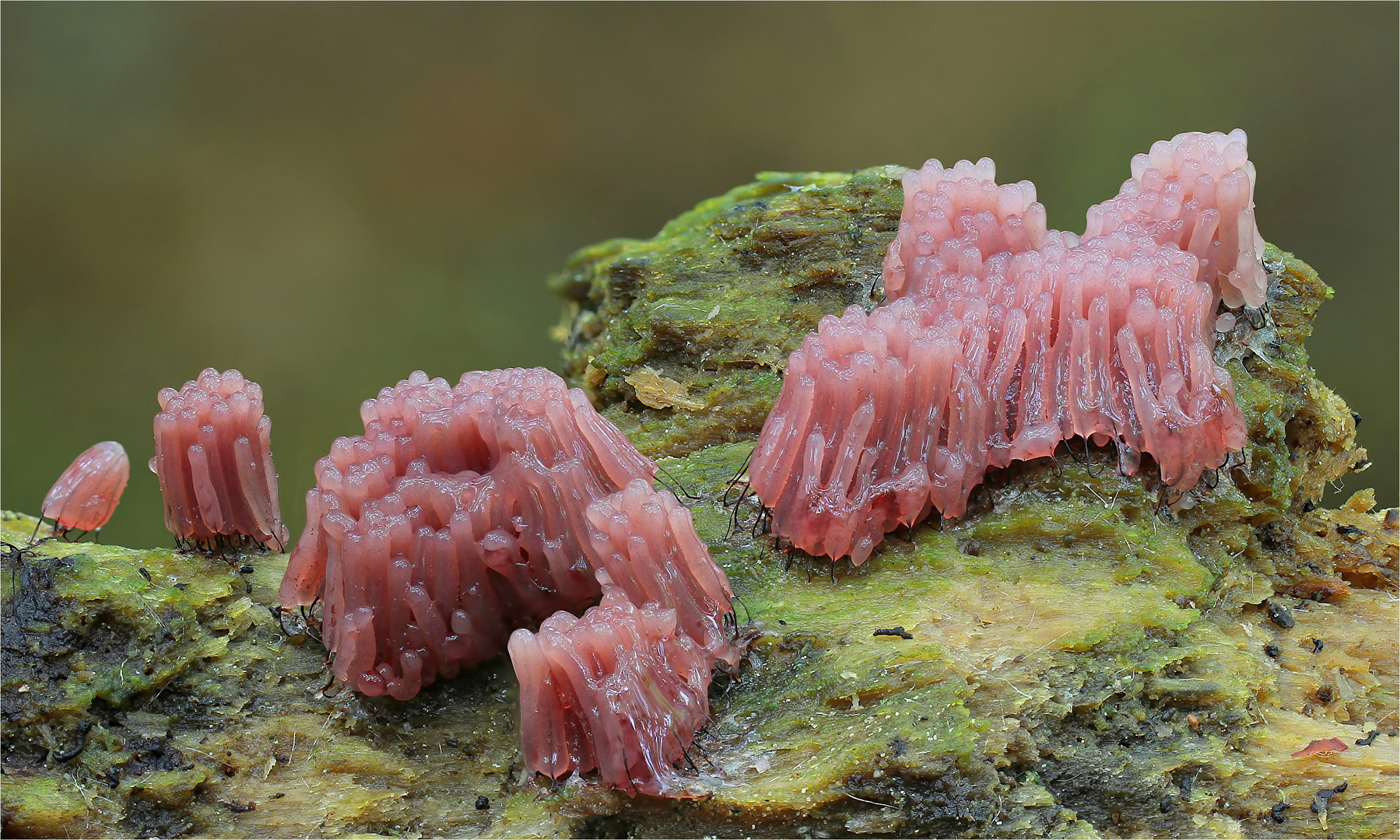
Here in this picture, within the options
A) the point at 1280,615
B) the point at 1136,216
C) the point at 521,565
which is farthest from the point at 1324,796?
the point at 521,565

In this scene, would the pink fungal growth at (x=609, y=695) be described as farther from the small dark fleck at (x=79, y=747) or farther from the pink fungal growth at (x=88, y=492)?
the pink fungal growth at (x=88, y=492)

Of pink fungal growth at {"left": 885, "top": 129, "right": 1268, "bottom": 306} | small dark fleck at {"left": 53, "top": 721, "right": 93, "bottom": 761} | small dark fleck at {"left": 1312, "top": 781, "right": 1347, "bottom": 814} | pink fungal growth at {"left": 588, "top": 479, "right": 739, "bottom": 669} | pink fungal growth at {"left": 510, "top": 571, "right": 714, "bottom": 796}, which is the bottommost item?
small dark fleck at {"left": 1312, "top": 781, "right": 1347, "bottom": 814}

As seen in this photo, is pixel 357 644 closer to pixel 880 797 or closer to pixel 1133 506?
pixel 880 797

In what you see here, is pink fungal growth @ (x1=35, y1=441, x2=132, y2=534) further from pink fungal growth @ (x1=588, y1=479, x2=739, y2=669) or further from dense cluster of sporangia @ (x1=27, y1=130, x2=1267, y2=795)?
pink fungal growth @ (x1=588, y1=479, x2=739, y2=669)

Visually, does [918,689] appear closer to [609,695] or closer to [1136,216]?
[609,695]

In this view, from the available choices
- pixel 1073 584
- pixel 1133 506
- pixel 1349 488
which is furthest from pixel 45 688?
pixel 1349 488

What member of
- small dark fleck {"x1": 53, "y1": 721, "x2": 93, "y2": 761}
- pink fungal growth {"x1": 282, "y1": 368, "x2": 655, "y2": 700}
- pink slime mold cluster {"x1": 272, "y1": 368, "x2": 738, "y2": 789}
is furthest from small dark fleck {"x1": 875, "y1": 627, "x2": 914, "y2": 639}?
small dark fleck {"x1": 53, "y1": 721, "x2": 93, "y2": 761}

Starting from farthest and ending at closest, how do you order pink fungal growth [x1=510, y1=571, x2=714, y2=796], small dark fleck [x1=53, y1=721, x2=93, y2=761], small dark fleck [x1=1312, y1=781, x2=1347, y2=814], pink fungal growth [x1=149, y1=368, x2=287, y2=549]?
pink fungal growth [x1=149, y1=368, x2=287, y2=549] < small dark fleck [x1=1312, y1=781, x2=1347, y2=814] < small dark fleck [x1=53, y1=721, x2=93, y2=761] < pink fungal growth [x1=510, y1=571, x2=714, y2=796]
